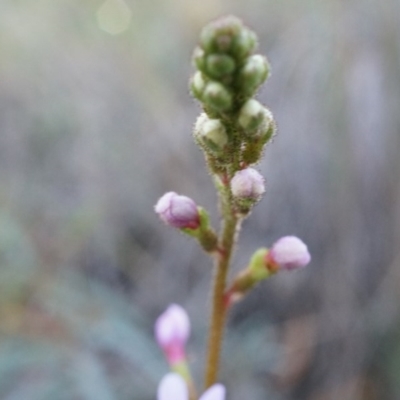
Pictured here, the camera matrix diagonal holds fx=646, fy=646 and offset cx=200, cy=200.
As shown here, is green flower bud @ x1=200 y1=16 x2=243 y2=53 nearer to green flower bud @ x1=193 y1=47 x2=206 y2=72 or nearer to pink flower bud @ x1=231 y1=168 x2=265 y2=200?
green flower bud @ x1=193 y1=47 x2=206 y2=72

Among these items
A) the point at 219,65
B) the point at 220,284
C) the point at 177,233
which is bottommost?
the point at 220,284

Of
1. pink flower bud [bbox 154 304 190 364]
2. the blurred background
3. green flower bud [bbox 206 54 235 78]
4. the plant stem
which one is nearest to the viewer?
green flower bud [bbox 206 54 235 78]

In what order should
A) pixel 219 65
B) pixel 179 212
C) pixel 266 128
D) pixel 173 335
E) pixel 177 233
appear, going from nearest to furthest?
1. pixel 219 65
2. pixel 266 128
3. pixel 179 212
4. pixel 173 335
5. pixel 177 233

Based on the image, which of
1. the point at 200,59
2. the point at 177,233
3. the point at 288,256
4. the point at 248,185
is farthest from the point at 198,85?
the point at 177,233

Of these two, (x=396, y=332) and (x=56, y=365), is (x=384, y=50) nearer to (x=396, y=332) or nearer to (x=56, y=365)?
(x=396, y=332)

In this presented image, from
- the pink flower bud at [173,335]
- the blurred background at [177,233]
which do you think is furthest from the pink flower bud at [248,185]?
the blurred background at [177,233]

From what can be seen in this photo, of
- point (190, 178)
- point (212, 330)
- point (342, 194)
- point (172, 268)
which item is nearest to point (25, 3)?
point (190, 178)

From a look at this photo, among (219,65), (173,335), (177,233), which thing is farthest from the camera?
(177,233)

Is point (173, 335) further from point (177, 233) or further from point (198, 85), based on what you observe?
point (177, 233)

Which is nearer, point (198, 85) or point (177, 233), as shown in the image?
point (198, 85)

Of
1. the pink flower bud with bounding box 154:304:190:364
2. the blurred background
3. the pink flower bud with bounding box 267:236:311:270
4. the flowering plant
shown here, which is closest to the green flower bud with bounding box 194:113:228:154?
the flowering plant
